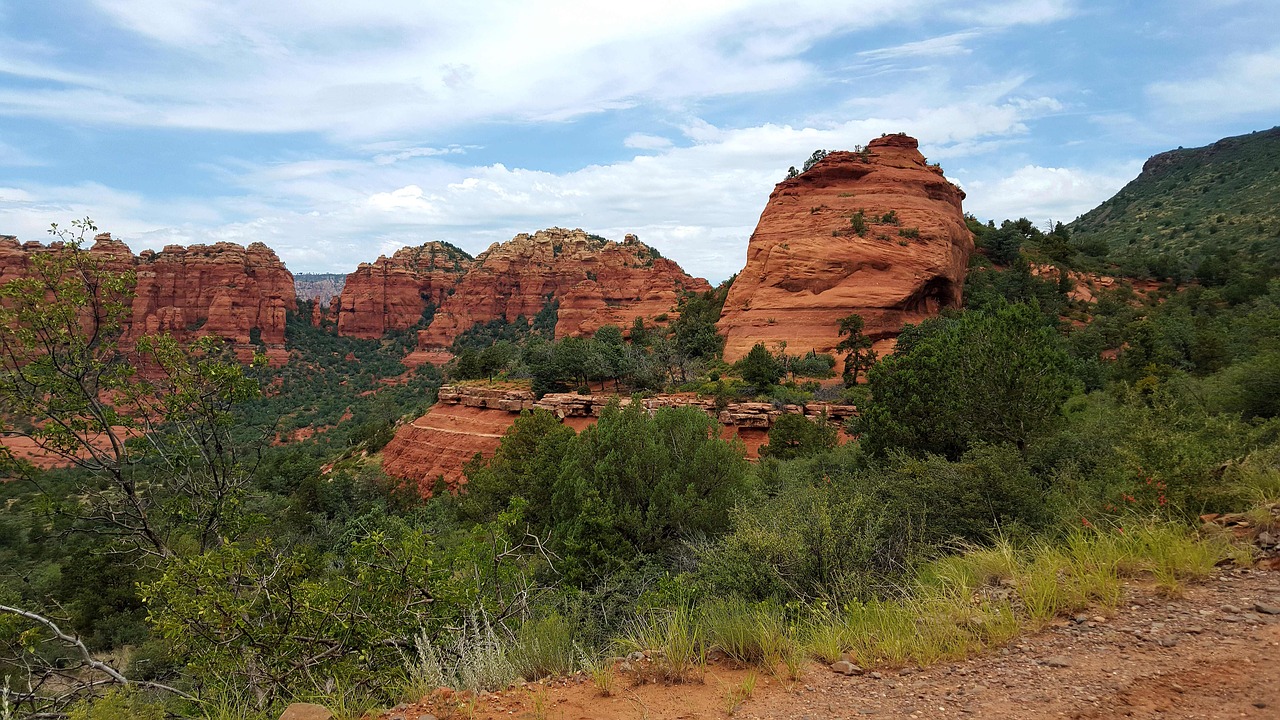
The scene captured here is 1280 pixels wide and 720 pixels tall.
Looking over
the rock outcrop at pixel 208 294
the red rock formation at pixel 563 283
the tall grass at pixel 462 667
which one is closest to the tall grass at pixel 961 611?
the tall grass at pixel 462 667

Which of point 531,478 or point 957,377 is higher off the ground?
point 957,377

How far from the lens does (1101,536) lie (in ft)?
16.4

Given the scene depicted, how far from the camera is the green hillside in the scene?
41844mm

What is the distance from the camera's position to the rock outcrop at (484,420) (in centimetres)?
2834

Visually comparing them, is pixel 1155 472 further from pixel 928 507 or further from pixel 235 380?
pixel 235 380

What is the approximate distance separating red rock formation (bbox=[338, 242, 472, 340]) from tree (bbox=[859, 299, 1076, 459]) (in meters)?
87.7

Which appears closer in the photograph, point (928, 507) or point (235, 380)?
point (235, 380)

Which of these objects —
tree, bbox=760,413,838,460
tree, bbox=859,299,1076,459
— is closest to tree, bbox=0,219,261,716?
tree, bbox=859,299,1076,459

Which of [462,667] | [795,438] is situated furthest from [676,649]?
[795,438]

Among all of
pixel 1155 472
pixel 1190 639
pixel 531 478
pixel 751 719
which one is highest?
pixel 1155 472

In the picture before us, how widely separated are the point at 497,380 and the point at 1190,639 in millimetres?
39368

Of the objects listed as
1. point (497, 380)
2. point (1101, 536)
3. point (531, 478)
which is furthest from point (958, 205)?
point (1101, 536)

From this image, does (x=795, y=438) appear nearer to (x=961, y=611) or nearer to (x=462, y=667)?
(x=961, y=611)

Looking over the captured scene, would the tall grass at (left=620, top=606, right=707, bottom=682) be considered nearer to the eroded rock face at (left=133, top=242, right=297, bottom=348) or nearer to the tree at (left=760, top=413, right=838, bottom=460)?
the tree at (left=760, top=413, right=838, bottom=460)
